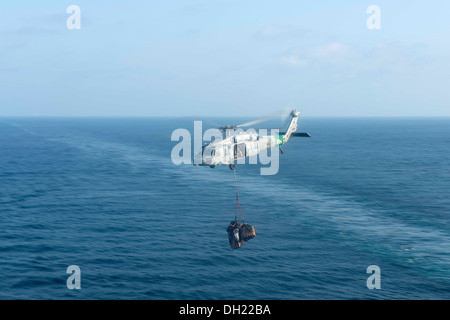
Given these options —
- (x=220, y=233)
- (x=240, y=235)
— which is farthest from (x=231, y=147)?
(x=220, y=233)

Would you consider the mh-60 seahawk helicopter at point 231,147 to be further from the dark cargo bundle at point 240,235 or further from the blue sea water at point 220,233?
the dark cargo bundle at point 240,235

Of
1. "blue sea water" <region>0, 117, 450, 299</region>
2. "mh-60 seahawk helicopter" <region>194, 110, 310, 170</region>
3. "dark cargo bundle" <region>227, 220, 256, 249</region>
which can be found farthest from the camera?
"blue sea water" <region>0, 117, 450, 299</region>

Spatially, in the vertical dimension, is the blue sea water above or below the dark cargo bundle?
below

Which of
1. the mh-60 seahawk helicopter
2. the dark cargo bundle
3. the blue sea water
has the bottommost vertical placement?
the blue sea water

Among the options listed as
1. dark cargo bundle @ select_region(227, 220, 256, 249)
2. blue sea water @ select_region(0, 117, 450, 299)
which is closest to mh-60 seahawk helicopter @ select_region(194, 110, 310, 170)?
blue sea water @ select_region(0, 117, 450, 299)

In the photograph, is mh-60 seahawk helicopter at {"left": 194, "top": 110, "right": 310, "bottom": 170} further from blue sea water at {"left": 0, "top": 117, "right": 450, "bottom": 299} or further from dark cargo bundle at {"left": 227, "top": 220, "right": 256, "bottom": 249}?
dark cargo bundle at {"left": 227, "top": 220, "right": 256, "bottom": 249}

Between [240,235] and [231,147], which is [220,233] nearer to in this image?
[240,235]

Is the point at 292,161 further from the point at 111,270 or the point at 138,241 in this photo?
the point at 111,270

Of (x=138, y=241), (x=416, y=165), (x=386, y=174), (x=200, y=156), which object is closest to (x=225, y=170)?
(x=386, y=174)

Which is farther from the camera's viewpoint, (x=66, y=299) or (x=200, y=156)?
(x=66, y=299)
